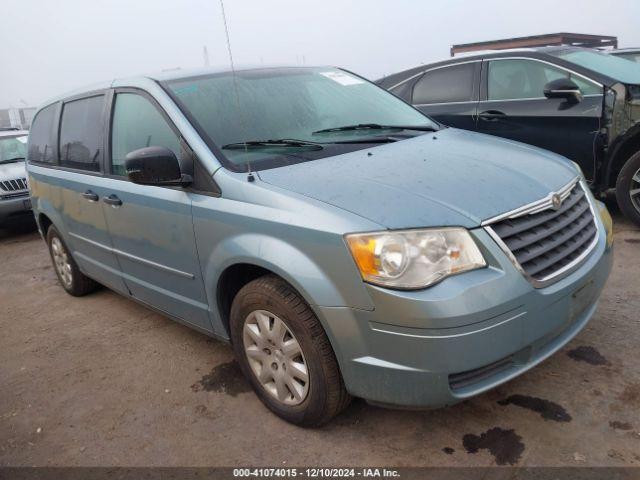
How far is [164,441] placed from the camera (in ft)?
8.28

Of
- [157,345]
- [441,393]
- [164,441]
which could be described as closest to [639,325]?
[441,393]

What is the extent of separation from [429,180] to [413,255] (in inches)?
18.2

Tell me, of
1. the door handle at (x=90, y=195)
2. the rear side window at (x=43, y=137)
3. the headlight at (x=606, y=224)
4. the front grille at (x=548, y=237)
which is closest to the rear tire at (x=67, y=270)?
the rear side window at (x=43, y=137)

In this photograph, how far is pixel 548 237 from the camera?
87.9 inches

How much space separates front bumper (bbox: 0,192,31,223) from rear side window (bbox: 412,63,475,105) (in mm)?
5354

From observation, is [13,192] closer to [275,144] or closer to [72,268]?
[72,268]

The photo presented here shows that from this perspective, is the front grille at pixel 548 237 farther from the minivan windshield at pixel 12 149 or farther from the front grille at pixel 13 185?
the minivan windshield at pixel 12 149

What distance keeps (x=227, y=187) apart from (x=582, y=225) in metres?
1.63

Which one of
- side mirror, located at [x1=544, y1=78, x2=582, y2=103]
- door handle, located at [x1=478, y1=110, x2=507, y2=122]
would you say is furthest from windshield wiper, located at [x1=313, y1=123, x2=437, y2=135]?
door handle, located at [x1=478, y1=110, x2=507, y2=122]

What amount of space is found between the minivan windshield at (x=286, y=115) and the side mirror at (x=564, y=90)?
1.78 metres

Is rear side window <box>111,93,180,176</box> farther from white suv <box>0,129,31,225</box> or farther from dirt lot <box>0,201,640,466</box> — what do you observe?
white suv <box>0,129,31,225</box>

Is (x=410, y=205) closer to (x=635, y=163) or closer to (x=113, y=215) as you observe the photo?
(x=113, y=215)

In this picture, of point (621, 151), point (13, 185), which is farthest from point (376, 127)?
point (13, 185)

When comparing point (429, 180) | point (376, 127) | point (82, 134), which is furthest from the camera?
point (82, 134)
